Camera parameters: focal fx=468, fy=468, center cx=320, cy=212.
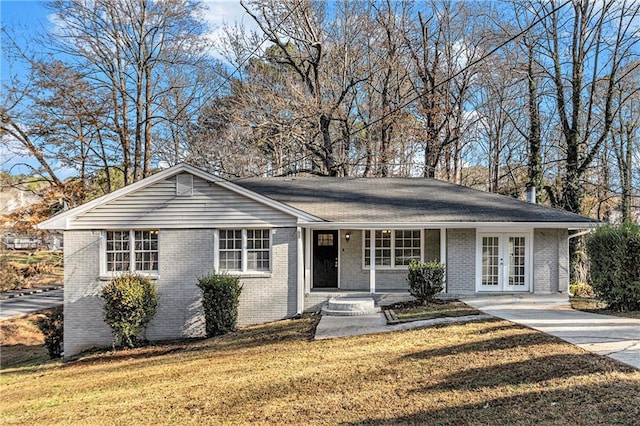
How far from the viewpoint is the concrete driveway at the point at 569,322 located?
292 inches

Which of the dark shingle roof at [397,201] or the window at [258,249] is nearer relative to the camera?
the window at [258,249]

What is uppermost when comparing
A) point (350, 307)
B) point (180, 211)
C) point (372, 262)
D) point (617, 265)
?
point (180, 211)

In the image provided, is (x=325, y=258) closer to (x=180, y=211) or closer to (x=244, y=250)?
(x=244, y=250)

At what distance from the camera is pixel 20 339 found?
1859 centimetres

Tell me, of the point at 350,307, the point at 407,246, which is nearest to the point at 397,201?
the point at 407,246

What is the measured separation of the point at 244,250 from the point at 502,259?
7871mm

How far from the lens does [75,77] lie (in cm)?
2420

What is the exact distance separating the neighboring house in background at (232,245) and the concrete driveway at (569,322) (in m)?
1.26

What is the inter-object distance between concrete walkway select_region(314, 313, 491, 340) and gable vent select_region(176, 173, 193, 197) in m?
5.42

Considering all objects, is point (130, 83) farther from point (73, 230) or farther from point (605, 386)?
point (605, 386)

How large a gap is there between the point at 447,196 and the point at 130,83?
19.5m

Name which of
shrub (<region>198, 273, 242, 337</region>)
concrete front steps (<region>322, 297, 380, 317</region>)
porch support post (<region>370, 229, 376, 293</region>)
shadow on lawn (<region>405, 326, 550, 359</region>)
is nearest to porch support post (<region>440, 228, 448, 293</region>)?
porch support post (<region>370, 229, 376, 293</region>)

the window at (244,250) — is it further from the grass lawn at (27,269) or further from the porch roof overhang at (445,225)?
the grass lawn at (27,269)

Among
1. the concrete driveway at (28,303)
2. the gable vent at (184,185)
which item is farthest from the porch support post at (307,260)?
the concrete driveway at (28,303)
